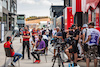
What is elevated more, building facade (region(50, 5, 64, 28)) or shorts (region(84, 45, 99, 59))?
building facade (region(50, 5, 64, 28))

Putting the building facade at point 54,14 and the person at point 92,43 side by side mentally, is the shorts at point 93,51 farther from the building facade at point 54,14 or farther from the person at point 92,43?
the building facade at point 54,14

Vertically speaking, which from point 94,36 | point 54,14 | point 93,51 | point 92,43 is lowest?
point 93,51

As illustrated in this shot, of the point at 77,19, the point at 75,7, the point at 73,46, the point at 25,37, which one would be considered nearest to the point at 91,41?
the point at 73,46

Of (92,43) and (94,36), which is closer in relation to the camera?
(94,36)

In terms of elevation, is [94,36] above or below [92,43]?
above

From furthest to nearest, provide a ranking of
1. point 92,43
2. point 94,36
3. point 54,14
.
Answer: point 54,14
point 92,43
point 94,36

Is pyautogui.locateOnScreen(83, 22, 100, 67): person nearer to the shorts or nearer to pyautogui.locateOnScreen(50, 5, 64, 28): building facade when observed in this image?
the shorts

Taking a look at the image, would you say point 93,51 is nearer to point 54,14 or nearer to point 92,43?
point 92,43

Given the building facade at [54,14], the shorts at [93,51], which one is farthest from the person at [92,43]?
the building facade at [54,14]

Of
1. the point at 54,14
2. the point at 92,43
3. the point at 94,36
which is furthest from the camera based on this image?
the point at 54,14

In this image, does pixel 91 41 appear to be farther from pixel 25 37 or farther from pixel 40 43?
pixel 25 37

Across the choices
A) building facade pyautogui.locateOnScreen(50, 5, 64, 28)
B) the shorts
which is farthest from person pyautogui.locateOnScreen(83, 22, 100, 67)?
building facade pyautogui.locateOnScreen(50, 5, 64, 28)

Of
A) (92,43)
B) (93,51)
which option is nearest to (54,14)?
(92,43)

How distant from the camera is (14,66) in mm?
9055
